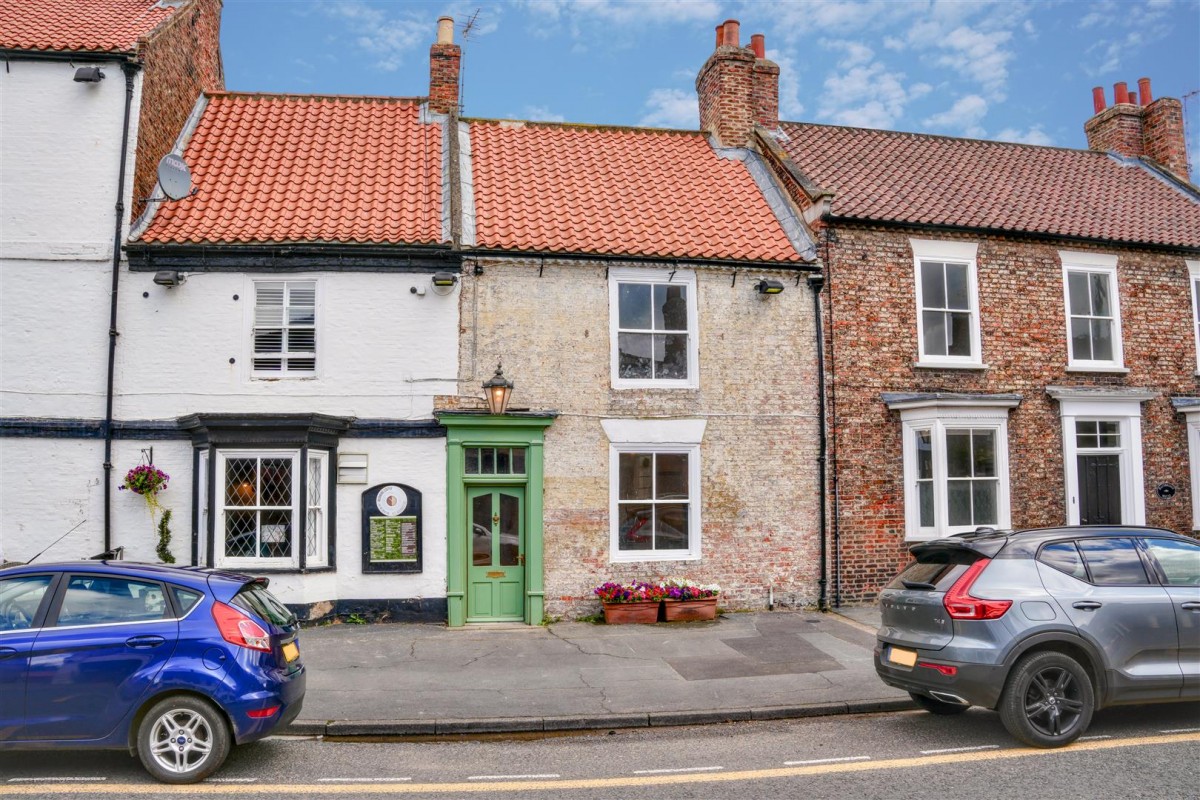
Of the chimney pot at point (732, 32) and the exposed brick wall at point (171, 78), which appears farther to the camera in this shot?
the chimney pot at point (732, 32)

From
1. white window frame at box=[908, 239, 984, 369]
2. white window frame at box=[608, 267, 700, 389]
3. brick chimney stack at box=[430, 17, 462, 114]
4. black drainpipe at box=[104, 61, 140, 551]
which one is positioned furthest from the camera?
brick chimney stack at box=[430, 17, 462, 114]

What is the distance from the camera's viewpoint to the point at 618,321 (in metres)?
13.8

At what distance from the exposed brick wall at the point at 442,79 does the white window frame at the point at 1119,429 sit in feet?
38.9

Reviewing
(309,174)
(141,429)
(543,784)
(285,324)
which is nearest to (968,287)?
(285,324)

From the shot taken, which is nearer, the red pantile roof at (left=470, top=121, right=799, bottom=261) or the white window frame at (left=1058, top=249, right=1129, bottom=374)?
the red pantile roof at (left=470, top=121, right=799, bottom=261)

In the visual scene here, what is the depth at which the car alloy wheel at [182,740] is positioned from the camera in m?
6.35

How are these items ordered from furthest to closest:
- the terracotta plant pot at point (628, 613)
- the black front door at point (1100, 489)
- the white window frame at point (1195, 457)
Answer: the white window frame at point (1195, 457), the black front door at point (1100, 489), the terracotta plant pot at point (628, 613)

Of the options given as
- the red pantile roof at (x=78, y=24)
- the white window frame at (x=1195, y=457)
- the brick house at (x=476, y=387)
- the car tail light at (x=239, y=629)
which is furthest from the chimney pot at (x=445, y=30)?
the white window frame at (x=1195, y=457)

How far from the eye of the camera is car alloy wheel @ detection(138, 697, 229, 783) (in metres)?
6.35

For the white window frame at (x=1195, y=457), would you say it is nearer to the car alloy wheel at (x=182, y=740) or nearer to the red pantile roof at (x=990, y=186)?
the red pantile roof at (x=990, y=186)

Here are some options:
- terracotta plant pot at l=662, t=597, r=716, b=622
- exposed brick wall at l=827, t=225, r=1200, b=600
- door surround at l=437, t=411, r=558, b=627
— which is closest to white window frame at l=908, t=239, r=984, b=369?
exposed brick wall at l=827, t=225, r=1200, b=600

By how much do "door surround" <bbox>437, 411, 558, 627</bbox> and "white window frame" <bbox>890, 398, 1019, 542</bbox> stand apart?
5.69 m

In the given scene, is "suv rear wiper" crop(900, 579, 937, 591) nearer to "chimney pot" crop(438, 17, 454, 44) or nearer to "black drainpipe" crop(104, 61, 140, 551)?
"black drainpipe" crop(104, 61, 140, 551)

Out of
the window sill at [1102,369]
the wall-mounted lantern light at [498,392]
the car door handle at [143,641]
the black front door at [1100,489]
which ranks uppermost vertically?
the window sill at [1102,369]
